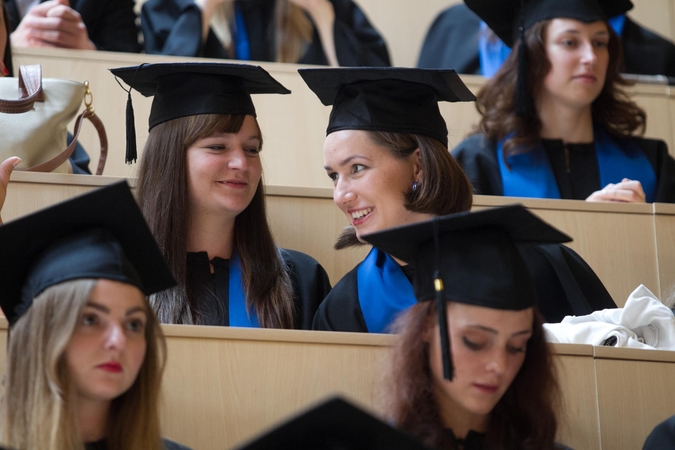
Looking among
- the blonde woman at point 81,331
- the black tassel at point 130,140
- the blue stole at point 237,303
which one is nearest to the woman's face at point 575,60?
the blue stole at point 237,303

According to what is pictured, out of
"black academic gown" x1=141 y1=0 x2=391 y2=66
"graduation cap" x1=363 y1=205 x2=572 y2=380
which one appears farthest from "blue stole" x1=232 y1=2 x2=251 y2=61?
"graduation cap" x1=363 y1=205 x2=572 y2=380

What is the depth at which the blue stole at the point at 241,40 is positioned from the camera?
4.32m

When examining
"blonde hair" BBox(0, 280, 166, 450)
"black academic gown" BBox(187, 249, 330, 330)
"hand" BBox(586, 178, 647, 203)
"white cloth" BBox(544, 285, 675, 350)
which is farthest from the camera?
"hand" BBox(586, 178, 647, 203)

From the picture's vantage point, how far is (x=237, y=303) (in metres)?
2.81

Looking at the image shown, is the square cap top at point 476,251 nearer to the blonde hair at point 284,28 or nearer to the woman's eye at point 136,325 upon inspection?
the woman's eye at point 136,325

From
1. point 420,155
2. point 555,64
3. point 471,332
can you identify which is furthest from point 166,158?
point 555,64

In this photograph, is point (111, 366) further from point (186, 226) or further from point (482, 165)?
point (482, 165)

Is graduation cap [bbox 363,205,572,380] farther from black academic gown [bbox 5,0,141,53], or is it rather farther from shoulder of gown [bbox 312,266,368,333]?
black academic gown [bbox 5,0,141,53]

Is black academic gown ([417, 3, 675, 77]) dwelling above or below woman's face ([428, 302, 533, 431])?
above

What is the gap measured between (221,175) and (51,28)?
4.34 feet

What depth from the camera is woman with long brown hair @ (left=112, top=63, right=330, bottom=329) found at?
2.79 meters

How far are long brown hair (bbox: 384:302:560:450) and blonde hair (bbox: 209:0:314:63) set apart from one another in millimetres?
2418

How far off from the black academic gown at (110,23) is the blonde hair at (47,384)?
2.49m

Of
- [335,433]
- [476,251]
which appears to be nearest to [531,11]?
[476,251]
